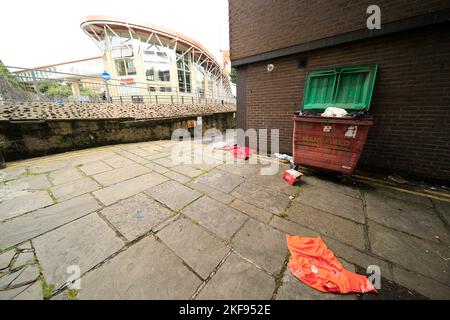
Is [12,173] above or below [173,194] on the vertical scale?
above

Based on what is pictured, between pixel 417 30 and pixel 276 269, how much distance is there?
Answer: 525cm

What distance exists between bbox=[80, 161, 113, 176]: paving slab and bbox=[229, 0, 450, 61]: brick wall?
528cm

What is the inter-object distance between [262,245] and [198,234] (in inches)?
31.6

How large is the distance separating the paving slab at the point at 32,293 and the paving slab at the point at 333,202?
3.23 m

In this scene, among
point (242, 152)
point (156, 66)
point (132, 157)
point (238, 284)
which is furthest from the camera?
point (156, 66)

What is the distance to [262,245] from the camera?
196 centimetres

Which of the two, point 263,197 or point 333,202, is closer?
point 333,202

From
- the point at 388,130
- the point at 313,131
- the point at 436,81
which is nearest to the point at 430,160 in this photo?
the point at 388,130

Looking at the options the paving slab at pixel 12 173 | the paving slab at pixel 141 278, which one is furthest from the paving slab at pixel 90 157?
the paving slab at pixel 141 278

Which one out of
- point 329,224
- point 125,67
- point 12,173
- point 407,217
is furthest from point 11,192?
point 125,67

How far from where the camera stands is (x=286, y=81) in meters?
4.93

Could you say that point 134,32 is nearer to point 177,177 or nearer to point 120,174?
point 120,174

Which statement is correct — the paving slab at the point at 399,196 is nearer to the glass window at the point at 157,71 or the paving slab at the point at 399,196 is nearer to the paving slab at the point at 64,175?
the paving slab at the point at 64,175
